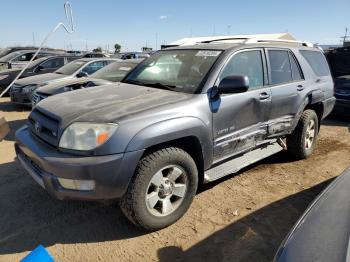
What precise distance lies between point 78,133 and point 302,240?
1.92m

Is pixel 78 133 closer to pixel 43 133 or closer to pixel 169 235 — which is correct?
pixel 43 133

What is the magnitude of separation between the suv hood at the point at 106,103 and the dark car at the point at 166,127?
0.03 ft

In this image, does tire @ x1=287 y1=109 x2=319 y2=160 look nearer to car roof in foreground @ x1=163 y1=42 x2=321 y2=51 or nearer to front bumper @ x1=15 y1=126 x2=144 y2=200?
car roof in foreground @ x1=163 y1=42 x2=321 y2=51

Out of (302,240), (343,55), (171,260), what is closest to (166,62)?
(171,260)

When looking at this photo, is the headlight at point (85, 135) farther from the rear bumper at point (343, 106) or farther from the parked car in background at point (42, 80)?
the rear bumper at point (343, 106)

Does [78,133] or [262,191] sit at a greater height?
[78,133]

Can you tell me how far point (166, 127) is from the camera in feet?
9.94

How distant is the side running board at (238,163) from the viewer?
366cm

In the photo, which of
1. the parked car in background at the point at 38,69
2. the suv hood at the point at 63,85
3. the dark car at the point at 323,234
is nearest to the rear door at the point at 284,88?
the dark car at the point at 323,234

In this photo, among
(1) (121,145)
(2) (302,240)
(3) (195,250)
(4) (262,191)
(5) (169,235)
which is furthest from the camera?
(4) (262,191)

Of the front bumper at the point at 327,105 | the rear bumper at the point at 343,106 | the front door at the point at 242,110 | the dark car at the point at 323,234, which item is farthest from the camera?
the rear bumper at the point at 343,106

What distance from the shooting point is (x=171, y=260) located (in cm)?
285

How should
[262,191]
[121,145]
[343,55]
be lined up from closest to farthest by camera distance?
[121,145]
[262,191]
[343,55]

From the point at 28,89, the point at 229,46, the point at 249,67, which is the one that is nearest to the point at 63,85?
the point at 28,89
